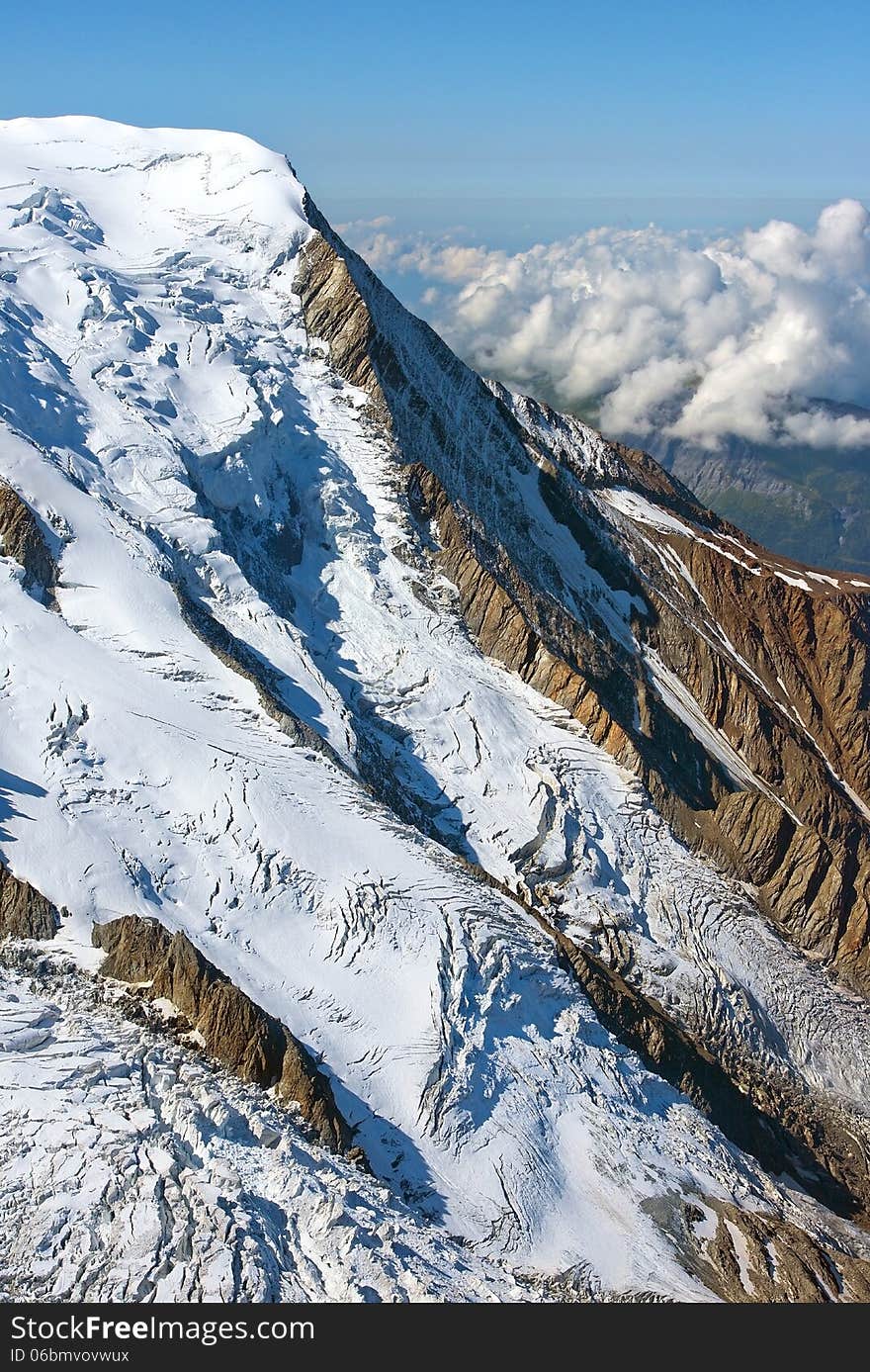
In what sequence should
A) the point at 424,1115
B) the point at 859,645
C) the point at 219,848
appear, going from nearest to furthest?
the point at 424,1115, the point at 219,848, the point at 859,645

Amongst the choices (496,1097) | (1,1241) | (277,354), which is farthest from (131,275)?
(1,1241)

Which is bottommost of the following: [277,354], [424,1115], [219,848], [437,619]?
[424,1115]

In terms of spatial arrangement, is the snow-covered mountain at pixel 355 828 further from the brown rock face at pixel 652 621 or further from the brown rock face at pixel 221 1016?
the brown rock face at pixel 652 621

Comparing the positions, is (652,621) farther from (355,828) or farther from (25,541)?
(25,541)

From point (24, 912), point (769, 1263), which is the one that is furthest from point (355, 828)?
point (769, 1263)

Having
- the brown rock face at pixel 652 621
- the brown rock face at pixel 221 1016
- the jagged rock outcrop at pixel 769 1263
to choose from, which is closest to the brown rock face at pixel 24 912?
the brown rock face at pixel 221 1016

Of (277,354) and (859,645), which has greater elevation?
(277,354)

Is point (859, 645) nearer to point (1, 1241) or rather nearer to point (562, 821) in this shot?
point (562, 821)

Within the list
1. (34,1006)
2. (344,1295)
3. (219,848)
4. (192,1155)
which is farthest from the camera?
(219,848)
